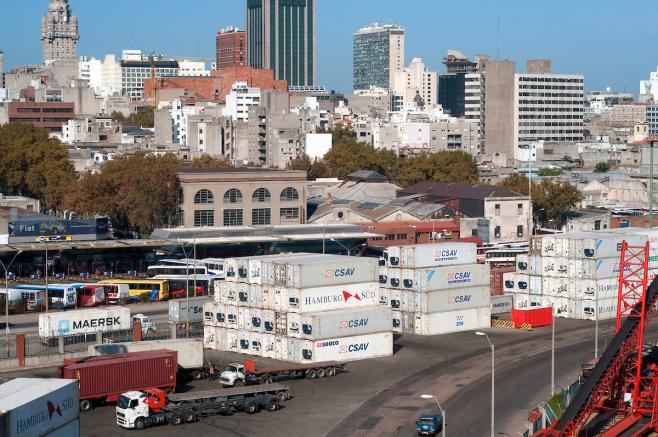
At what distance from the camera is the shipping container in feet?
178

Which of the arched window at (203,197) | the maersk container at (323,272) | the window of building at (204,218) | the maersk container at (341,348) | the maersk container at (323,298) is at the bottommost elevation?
the maersk container at (341,348)

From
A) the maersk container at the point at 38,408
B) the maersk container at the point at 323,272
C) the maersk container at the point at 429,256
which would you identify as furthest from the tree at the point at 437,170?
the maersk container at the point at 38,408

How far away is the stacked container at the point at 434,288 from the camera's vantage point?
7369 centimetres

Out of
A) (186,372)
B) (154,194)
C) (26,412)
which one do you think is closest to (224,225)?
(154,194)

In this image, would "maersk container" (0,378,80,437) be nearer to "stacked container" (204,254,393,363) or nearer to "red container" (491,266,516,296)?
"stacked container" (204,254,393,363)

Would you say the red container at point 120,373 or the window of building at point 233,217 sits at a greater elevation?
the window of building at point 233,217

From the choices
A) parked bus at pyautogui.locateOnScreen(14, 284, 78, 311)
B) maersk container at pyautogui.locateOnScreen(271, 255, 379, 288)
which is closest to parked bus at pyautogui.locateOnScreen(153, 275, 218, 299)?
parked bus at pyautogui.locateOnScreen(14, 284, 78, 311)

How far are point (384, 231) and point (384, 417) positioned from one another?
193 ft

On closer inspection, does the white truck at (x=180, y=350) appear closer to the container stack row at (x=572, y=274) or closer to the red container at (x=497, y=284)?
the container stack row at (x=572, y=274)

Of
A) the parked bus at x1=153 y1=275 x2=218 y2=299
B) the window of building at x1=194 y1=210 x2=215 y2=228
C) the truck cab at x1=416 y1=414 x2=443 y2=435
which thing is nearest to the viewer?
the truck cab at x1=416 y1=414 x2=443 y2=435

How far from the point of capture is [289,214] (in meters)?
116

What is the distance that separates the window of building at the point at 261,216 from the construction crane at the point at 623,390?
63290mm

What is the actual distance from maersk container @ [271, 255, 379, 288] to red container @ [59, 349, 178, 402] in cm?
970

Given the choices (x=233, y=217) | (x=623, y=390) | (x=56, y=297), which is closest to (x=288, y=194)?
(x=233, y=217)
